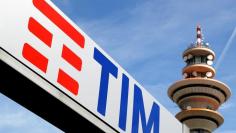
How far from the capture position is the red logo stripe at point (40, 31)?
5668 mm

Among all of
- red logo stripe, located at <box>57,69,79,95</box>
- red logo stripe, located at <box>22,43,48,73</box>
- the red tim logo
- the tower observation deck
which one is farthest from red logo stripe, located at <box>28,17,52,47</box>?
the tower observation deck

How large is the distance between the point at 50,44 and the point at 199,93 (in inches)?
3302

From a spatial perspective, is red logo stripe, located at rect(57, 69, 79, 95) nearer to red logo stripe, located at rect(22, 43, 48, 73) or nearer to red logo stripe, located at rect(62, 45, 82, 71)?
red logo stripe, located at rect(62, 45, 82, 71)

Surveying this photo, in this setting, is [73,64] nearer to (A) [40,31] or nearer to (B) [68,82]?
(B) [68,82]

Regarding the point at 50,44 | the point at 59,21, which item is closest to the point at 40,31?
the point at 50,44

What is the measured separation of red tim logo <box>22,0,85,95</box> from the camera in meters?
5.63

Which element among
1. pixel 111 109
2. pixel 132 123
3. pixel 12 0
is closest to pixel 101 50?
pixel 111 109

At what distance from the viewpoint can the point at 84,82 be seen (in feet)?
21.2

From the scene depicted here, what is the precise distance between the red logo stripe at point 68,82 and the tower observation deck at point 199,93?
7978cm

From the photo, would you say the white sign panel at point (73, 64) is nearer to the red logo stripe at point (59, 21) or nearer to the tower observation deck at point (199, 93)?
the red logo stripe at point (59, 21)

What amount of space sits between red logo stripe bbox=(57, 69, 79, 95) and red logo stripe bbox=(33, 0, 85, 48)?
24.5 inches

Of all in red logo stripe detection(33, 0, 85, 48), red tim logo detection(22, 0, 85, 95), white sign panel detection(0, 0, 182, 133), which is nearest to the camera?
white sign panel detection(0, 0, 182, 133)

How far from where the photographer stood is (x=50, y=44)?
591 cm

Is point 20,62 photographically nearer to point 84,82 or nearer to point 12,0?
point 12,0
